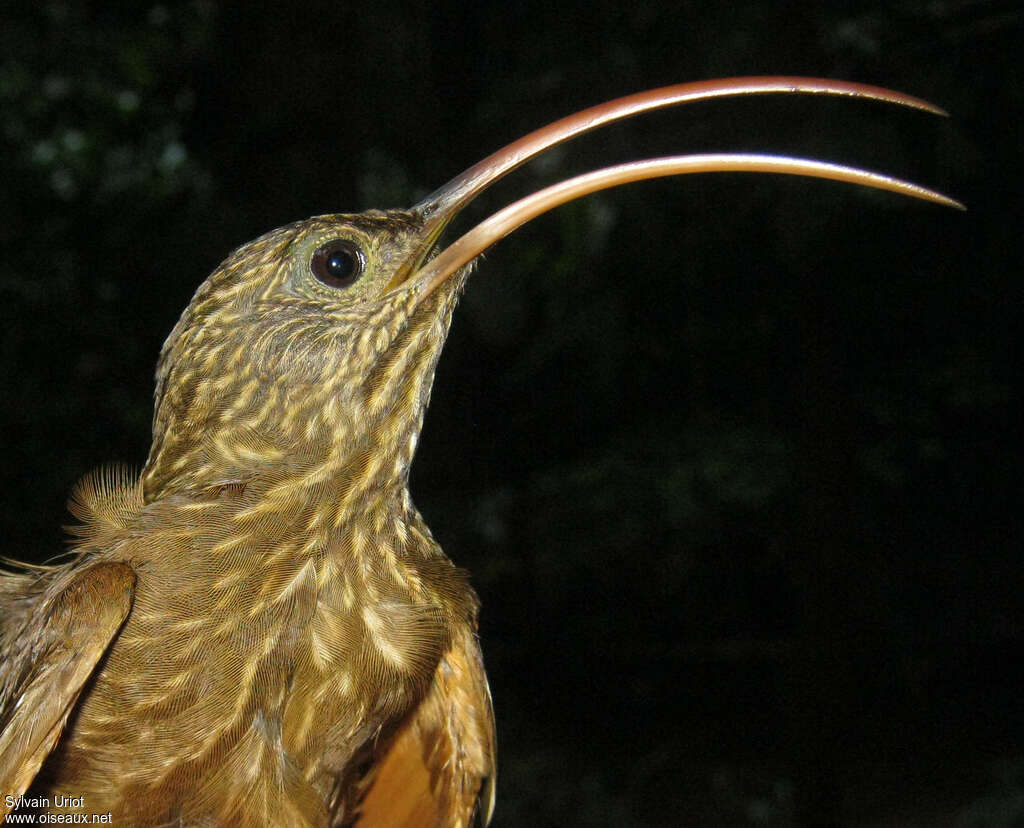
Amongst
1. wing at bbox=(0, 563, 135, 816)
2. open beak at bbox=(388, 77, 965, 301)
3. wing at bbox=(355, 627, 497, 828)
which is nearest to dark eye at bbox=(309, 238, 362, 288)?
open beak at bbox=(388, 77, 965, 301)

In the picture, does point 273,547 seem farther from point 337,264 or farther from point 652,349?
point 652,349

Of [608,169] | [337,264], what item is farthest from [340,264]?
[608,169]

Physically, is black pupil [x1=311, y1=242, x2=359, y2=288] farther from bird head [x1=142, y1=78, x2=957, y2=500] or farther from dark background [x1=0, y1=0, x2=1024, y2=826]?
dark background [x1=0, y1=0, x2=1024, y2=826]

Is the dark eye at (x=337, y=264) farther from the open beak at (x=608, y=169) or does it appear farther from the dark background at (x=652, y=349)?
the dark background at (x=652, y=349)

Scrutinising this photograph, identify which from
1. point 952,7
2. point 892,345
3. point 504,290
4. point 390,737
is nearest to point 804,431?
point 504,290

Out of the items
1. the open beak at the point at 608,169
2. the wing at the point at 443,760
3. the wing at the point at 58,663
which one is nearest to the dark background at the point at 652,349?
the open beak at the point at 608,169

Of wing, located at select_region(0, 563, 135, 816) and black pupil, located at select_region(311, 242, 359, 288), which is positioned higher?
black pupil, located at select_region(311, 242, 359, 288)
